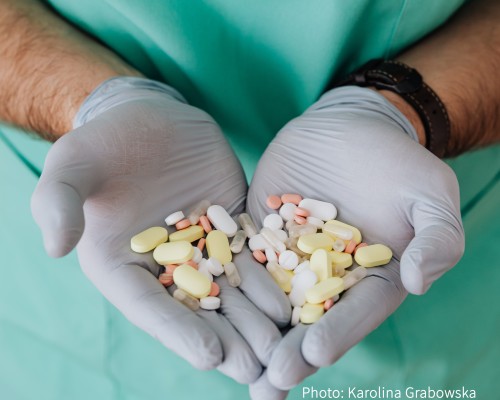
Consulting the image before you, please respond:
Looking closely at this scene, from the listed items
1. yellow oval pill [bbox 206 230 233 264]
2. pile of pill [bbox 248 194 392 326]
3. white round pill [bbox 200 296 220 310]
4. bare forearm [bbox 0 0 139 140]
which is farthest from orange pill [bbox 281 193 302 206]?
bare forearm [bbox 0 0 139 140]

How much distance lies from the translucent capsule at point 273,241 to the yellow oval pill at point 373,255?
110mm

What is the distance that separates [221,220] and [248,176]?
196 millimetres

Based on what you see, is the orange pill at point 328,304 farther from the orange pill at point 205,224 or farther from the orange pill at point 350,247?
the orange pill at point 205,224

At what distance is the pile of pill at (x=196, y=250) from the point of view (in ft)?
2.78

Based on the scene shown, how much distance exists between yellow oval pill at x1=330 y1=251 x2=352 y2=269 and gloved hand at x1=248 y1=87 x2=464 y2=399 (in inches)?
1.6

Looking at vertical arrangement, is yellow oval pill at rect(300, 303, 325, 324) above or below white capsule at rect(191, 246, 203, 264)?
above

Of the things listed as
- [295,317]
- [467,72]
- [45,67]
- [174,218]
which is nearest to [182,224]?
[174,218]

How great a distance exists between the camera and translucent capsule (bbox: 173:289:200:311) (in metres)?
0.83

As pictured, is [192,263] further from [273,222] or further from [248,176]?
[248,176]

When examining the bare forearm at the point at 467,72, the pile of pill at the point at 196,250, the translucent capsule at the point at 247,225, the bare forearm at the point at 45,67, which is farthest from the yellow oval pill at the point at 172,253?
the bare forearm at the point at 467,72

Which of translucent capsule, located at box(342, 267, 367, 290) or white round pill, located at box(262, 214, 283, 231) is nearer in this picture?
translucent capsule, located at box(342, 267, 367, 290)

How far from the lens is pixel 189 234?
94cm

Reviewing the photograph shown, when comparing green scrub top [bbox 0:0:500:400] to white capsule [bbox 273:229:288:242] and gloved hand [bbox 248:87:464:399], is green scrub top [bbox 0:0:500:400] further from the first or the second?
white capsule [bbox 273:229:288:242]

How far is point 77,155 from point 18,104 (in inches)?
13.2
